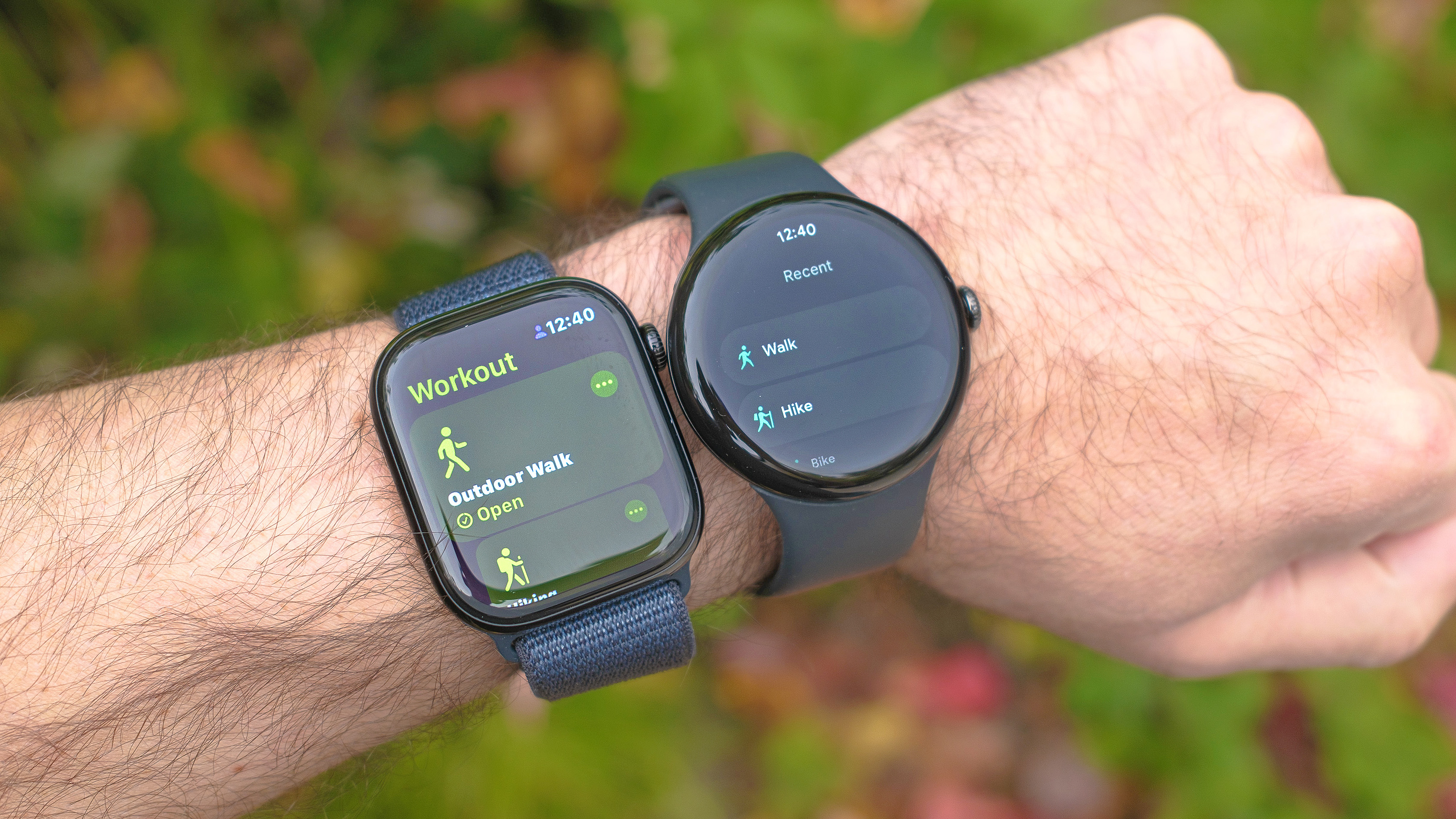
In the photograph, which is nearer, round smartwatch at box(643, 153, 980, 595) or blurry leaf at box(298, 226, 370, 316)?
round smartwatch at box(643, 153, 980, 595)

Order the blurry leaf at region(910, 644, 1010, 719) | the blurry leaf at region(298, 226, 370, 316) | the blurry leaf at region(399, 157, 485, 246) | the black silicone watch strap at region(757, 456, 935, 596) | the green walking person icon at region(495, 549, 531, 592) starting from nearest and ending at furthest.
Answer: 1. the green walking person icon at region(495, 549, 531, 592)
2. the black silicone watch strap at region(757, 456, 935, 596)
3. the blurry leaf at region(298, 226, 370, 316)
4. the blurry leaf at region(399, 157, 485, 246)
5. the blurry leaf at region(910, 644, 1010, 719)

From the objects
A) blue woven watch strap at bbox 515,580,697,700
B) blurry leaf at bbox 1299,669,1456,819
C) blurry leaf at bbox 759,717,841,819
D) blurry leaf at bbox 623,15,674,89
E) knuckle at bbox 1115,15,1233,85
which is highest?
knuckle at bbox 1115,15,1233,85

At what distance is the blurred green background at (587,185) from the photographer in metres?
1.53

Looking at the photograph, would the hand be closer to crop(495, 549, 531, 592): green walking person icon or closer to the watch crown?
the watch crown

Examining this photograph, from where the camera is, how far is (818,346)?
105 centimetres

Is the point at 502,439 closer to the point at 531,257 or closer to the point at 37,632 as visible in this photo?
the point at 531,257

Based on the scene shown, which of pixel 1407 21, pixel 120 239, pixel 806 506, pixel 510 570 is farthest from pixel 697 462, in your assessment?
pixel 1407 21

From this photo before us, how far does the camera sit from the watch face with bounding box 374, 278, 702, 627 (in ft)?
3.17

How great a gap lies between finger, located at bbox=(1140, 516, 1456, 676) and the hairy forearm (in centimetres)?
100

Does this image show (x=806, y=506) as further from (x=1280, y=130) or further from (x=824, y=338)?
(x=1280, y=130)

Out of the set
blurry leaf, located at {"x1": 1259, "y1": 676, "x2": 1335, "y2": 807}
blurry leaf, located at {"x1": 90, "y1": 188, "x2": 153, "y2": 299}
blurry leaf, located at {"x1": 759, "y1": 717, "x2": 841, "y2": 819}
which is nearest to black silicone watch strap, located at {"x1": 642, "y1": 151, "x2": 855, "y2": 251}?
blurry leaf, located at {"x1": 90, "y1": 188, "x2": 153, "y2": 299}

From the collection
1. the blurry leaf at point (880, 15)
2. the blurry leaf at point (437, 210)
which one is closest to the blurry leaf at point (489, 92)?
the blurry leaf at point (437, 210)

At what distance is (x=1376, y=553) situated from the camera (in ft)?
4.38

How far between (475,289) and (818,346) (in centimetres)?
41
